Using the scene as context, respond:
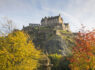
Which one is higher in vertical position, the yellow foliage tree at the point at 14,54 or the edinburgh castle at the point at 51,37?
the edinburgh castle at the point at 51,37

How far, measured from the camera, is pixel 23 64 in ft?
41.9

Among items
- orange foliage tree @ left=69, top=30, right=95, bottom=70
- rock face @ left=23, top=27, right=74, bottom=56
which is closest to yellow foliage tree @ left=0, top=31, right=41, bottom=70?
orange foliage tree @ left=69, top=30, right=95, bottom=70

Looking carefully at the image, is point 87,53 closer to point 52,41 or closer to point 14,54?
point 14,54

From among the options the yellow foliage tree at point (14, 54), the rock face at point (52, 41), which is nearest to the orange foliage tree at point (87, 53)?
the yellow foliage tree at point (14, 54)

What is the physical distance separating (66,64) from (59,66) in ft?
7.41

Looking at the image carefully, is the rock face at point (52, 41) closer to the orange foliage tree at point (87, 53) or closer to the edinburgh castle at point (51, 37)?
the edinburgh castle at point (51, 37)

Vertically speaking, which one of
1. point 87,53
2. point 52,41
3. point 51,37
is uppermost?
point 51,37

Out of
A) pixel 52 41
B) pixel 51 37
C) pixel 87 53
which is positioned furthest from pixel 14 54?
pixel 51 37

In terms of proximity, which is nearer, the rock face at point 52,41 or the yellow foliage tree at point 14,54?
the yellow foliage tree at point 14,54

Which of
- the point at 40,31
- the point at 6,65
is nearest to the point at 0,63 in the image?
the point at 6,65

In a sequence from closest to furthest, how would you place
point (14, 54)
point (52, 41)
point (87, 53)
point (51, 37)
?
point (14, 54) → point (87, 53) → point (52, 41) → point (51, 37)

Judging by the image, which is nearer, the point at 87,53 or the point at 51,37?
the point at 87,53

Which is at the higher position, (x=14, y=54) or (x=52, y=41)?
(x=52, y=41)

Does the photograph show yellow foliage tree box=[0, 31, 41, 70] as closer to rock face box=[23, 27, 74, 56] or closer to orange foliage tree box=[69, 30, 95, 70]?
orange foliage tree box=[69, 30, 95, 70]
